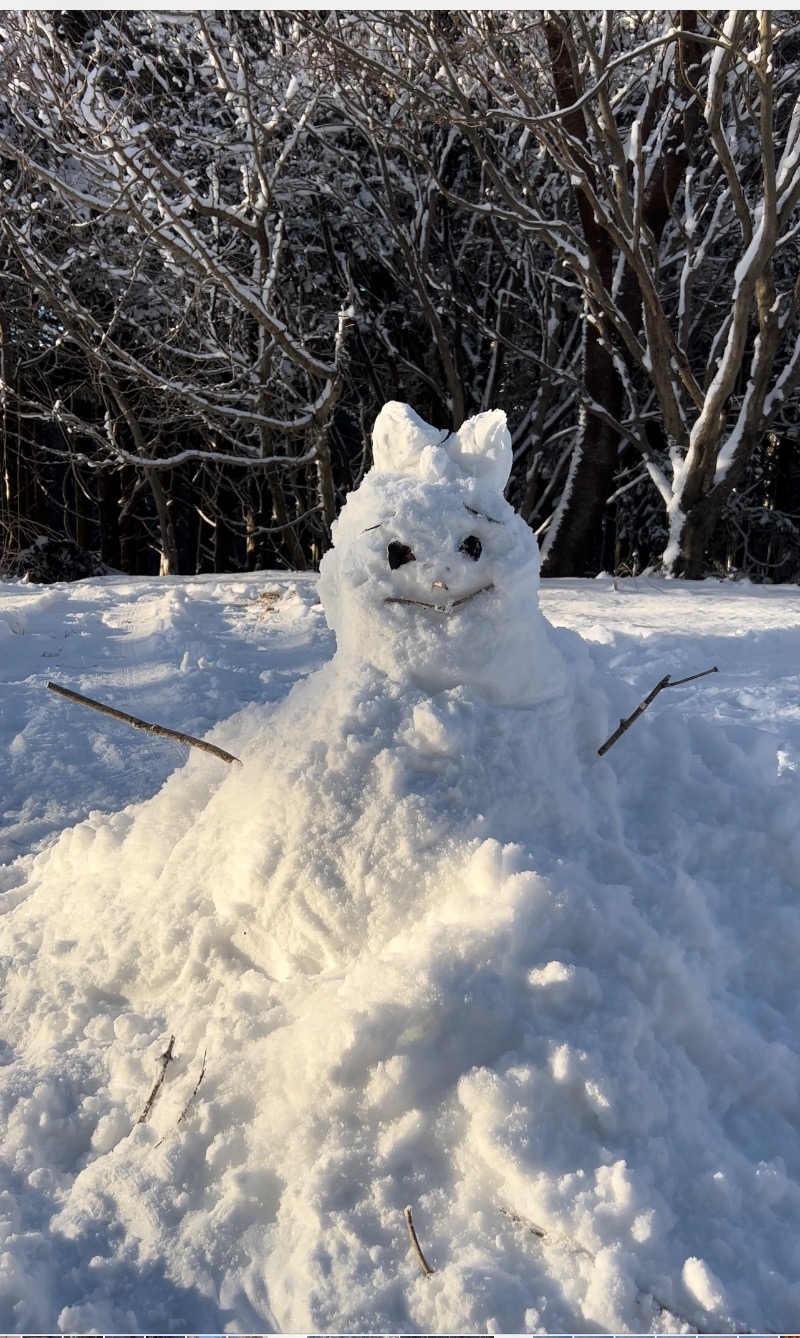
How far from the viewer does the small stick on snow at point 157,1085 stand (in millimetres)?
1463

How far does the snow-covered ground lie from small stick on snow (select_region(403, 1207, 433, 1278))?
15mm

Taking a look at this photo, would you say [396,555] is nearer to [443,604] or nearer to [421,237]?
[443,604]

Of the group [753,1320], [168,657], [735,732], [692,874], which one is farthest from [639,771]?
[168,657]

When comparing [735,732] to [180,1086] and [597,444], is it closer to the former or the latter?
[180,1086]

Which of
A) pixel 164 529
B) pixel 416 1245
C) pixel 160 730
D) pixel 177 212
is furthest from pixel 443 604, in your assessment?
pixel 164 529

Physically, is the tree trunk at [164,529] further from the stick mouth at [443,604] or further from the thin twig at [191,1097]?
the thin twig at [191,1097]

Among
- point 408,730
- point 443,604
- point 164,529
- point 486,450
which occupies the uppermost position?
point 486,450

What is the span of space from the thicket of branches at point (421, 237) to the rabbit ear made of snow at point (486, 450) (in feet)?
13.9

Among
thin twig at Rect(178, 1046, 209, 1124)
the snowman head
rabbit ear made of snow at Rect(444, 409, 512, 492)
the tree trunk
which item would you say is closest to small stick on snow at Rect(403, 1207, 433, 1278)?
thin twig at Rect(178, 1046, 209, 1124)

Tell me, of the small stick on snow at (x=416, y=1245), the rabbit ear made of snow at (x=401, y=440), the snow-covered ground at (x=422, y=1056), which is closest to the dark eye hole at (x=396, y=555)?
the rabbit ear made of snow at (x=401, y=440)

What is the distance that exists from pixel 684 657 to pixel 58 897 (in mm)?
2579

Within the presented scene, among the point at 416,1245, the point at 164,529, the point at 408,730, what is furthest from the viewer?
the point at 164,529

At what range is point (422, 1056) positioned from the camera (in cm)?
139

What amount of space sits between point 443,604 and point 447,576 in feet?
0.18
